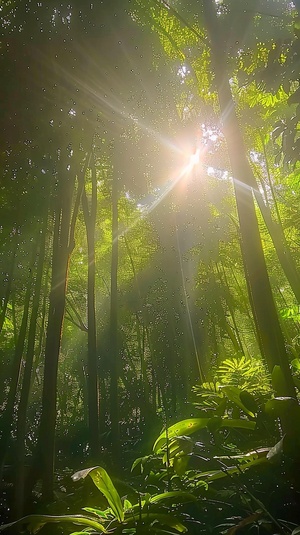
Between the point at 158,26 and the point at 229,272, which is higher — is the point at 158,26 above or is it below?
above

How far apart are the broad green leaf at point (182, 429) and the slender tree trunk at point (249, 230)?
0.36 m

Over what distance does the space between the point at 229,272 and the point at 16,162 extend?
503cm

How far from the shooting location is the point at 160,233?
21.0 feet

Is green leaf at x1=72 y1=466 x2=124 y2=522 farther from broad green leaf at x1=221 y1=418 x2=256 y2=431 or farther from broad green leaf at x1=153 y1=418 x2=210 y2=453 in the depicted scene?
broad green leaf at x1=221 y1=418 x2=256 y2=431

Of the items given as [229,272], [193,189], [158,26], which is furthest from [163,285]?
[158,26]

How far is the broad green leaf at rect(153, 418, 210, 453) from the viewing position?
104cm

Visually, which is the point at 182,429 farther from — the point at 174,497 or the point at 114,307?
the point at 114,307

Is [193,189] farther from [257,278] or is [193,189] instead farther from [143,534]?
[143,534]

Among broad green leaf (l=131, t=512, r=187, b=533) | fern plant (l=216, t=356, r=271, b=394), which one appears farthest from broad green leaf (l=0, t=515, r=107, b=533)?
fern plant (l=216, t=356, r=271, b=394)

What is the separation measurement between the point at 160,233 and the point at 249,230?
4579 mm

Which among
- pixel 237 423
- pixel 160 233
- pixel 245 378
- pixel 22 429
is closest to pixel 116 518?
pixel 237 423

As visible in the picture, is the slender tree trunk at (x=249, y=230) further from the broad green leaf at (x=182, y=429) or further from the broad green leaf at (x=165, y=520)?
the broad green leaf at (x=165, y=520)

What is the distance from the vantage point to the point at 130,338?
1012 cm

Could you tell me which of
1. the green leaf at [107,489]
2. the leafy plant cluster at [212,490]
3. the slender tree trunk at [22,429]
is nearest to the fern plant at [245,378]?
the leafy plant cluster at [212,490]
